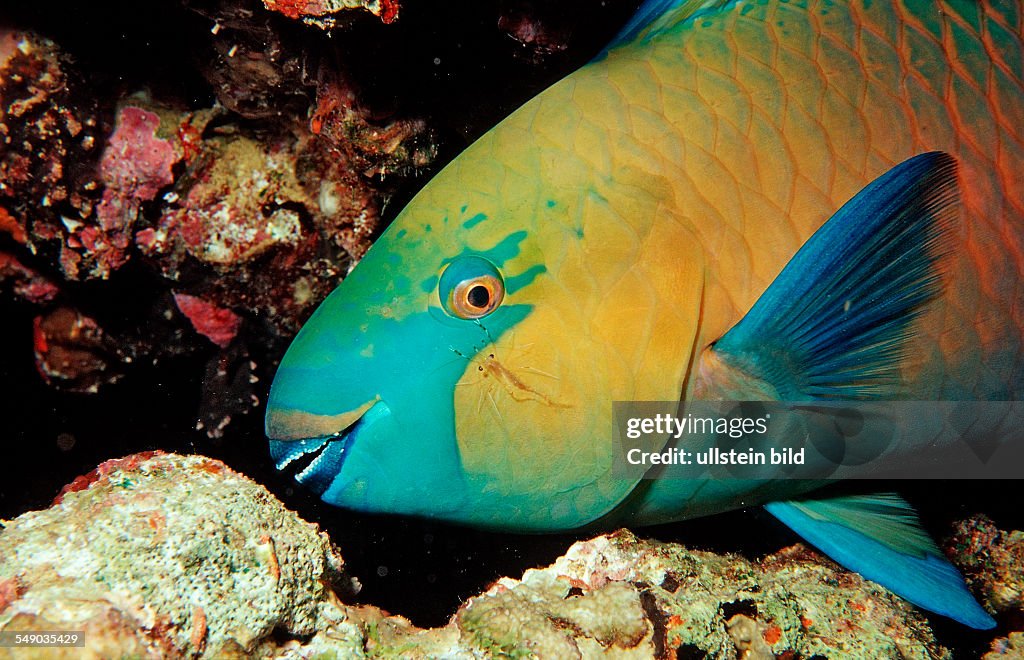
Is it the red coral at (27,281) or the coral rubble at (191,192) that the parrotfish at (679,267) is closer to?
the coral rubble at (191,192)

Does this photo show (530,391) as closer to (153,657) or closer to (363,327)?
(363,327)

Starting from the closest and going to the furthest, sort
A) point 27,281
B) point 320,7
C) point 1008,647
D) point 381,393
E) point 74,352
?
point 381,393 → point 320,7 → point 1008,647 → point 27,281 → point 74,352

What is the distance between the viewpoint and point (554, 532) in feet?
6.38

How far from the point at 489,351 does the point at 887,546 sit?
5.66ft

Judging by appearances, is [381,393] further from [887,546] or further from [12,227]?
[12,227]

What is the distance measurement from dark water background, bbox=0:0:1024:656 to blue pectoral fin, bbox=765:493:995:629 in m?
0.17

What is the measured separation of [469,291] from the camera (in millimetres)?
1691

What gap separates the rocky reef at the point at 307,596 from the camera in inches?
56.3

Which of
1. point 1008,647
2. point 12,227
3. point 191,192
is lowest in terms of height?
point 1008,647

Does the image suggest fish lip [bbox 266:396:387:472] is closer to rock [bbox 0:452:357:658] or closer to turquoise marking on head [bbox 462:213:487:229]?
rock [bbox 0:452:357:658]

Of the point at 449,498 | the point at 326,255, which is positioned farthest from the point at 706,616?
the point at 326,255

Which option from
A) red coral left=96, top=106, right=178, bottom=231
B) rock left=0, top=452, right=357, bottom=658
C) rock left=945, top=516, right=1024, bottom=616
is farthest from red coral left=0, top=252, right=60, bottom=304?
rock left=945, top=516, right=1024, bottom=616

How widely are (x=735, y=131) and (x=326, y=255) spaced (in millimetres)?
1995

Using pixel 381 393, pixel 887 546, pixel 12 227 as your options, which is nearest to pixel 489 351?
pixel 381 393
